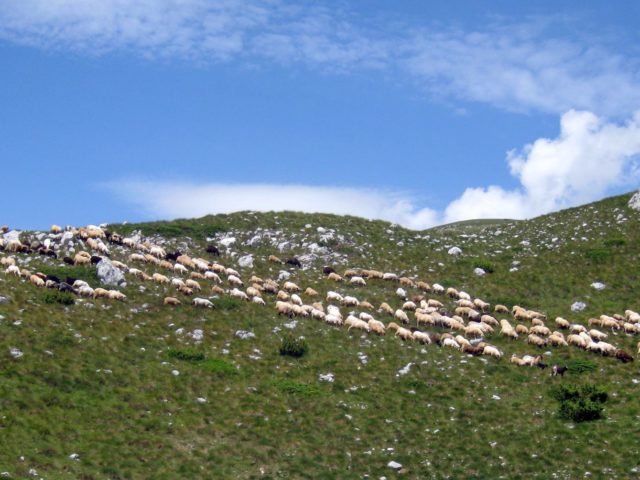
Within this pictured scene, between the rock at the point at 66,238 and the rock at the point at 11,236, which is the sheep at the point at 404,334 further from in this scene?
the rock at the point at 11,236

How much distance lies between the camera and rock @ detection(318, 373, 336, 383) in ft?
97.9

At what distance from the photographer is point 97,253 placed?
42219 mm

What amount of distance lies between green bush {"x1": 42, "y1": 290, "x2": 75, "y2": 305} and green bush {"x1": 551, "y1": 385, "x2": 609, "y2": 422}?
72.8 feet

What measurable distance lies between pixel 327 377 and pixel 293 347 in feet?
9.27

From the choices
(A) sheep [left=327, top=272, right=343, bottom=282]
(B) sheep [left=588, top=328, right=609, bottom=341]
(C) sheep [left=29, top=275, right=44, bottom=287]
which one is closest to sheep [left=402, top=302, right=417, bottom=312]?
(A) sheep [left=327, top=272, right=343, bottom=282]

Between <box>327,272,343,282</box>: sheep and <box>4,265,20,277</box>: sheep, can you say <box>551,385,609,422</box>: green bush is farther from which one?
<box>4,265,20,277</box>: sheep

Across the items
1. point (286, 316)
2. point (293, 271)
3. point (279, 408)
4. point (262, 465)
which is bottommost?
point (262, 465)

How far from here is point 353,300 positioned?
128 ft

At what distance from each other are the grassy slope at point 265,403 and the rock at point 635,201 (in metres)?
17.9

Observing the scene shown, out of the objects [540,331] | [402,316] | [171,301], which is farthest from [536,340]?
[171,301]

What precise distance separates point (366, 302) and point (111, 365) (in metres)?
15.3

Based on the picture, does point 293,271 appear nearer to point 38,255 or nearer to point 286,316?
point 286,316

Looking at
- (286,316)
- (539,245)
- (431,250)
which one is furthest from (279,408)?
(539,245)


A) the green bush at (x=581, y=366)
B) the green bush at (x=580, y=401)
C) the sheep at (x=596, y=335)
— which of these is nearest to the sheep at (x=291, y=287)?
the green bush at (x=581, y=366)
